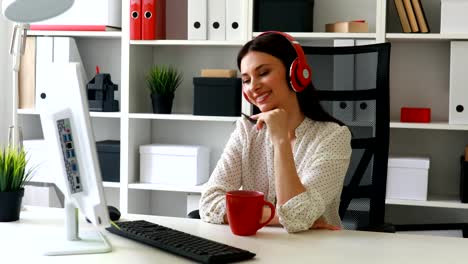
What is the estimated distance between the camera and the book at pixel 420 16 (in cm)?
299

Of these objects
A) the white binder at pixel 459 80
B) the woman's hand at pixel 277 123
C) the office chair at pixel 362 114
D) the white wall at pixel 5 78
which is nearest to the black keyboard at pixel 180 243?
the woman's hand at pixel 277 123

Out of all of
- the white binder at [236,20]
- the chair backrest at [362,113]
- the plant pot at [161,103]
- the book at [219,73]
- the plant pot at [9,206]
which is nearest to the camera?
the plant pot at [9,206]

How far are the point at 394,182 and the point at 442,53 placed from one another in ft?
2.39

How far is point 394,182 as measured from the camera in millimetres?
3012

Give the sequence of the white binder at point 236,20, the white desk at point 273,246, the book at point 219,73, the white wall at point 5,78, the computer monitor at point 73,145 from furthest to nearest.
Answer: the white wall at point 5,78 < the book at point 219,73 < the white binder at point 236,20 < the white desk at point 273,246 < the computer monitor at point 73,145

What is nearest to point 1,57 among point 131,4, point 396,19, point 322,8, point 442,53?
point 131,4

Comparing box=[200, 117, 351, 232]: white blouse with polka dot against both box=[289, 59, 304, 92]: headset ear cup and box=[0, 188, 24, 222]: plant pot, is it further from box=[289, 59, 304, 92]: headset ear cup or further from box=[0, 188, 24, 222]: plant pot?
box=[0, 188, 24, 222]: plant pot

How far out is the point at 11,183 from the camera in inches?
65.1

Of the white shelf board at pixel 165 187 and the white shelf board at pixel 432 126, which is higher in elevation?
the white shelf board at pixel 432 126

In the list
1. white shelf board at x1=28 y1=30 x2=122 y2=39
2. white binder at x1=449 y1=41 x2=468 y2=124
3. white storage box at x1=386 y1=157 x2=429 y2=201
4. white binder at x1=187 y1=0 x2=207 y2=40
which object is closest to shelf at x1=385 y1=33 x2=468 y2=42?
white binder at x1=449 y1=41 x2=468 y2=124

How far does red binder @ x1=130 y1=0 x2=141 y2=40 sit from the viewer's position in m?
3.25

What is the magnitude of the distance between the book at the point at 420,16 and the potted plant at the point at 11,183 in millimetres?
2007

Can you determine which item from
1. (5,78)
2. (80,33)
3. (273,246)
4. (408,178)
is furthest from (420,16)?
(5,78)

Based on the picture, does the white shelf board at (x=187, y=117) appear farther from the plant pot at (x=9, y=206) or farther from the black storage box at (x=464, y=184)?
the plant pot at (x=9, y=206)
